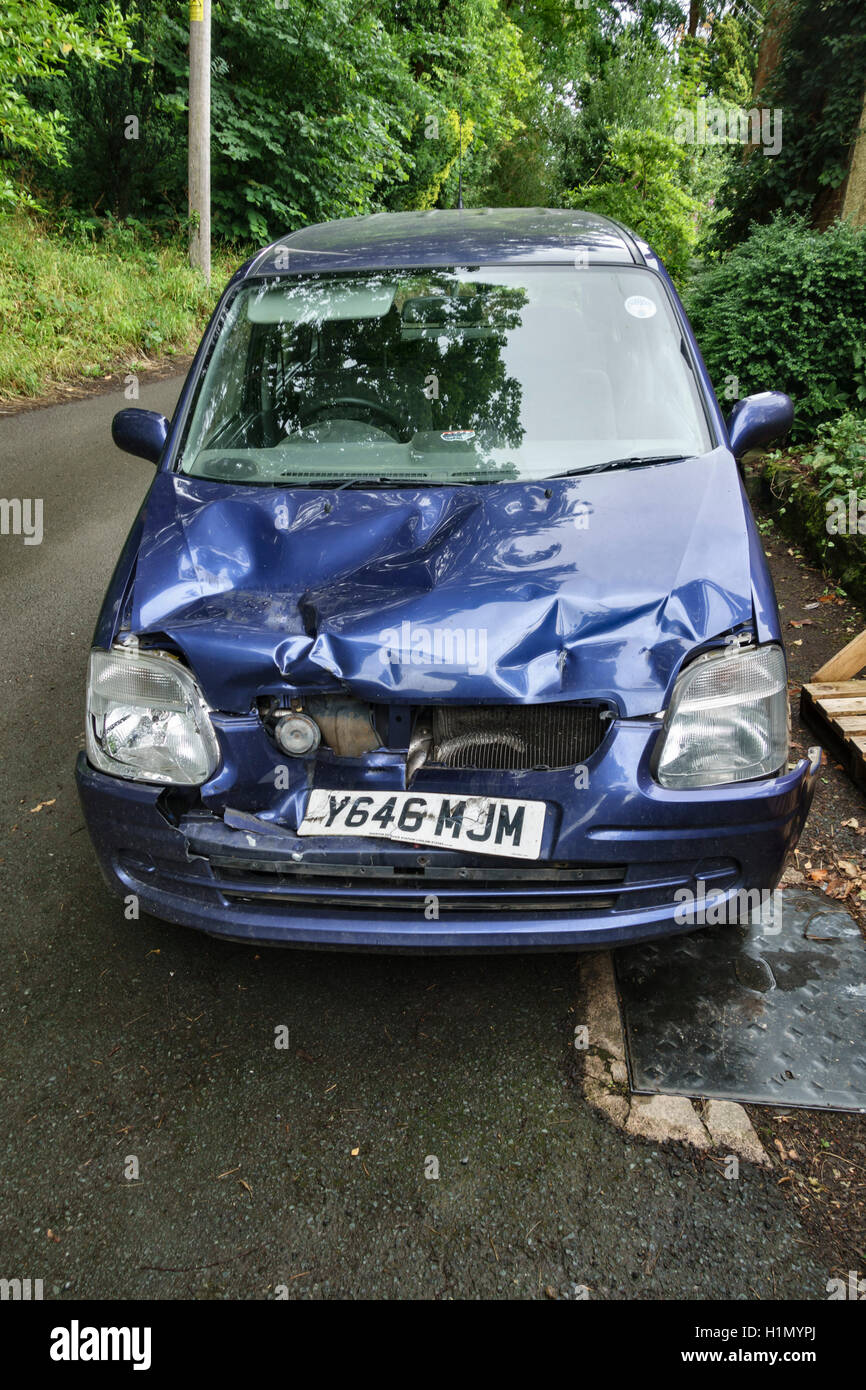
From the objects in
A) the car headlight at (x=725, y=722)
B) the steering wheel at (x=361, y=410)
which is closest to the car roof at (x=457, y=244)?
the steering wheel at (x=361, y=410)

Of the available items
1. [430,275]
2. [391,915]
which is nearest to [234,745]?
[391,915]

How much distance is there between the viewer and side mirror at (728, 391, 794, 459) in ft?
9.84

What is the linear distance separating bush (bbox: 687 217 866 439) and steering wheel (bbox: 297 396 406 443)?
4713 millimetres

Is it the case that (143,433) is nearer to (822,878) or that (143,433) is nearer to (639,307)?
(639,307)

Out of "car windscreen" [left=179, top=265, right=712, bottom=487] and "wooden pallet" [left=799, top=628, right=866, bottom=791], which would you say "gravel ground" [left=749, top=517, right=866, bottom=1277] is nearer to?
"wooden pallet" [left=799, top=628, right=866, bottom=791]

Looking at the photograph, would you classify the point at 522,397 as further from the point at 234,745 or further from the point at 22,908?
the point at 22,908

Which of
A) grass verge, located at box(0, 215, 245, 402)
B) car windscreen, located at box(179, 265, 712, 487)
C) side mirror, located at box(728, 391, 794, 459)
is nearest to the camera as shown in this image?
car windscreen, located at box(179, 265, 712, 487)

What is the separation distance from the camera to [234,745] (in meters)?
2.16

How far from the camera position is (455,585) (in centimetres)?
224

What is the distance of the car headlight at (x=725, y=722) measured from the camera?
2076 mm

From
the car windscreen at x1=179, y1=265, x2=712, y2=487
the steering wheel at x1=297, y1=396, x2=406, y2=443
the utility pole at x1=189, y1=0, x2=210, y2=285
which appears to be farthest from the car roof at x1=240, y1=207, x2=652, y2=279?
the utility pole at x1=189, y1=0, x2=210, y2=285

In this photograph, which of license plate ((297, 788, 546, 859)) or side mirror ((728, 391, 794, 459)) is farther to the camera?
side mirror ((728, 391, 794, 459))

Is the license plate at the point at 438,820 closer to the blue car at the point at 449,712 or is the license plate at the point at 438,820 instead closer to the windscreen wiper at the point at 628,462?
the blue car at the point at 449,712
